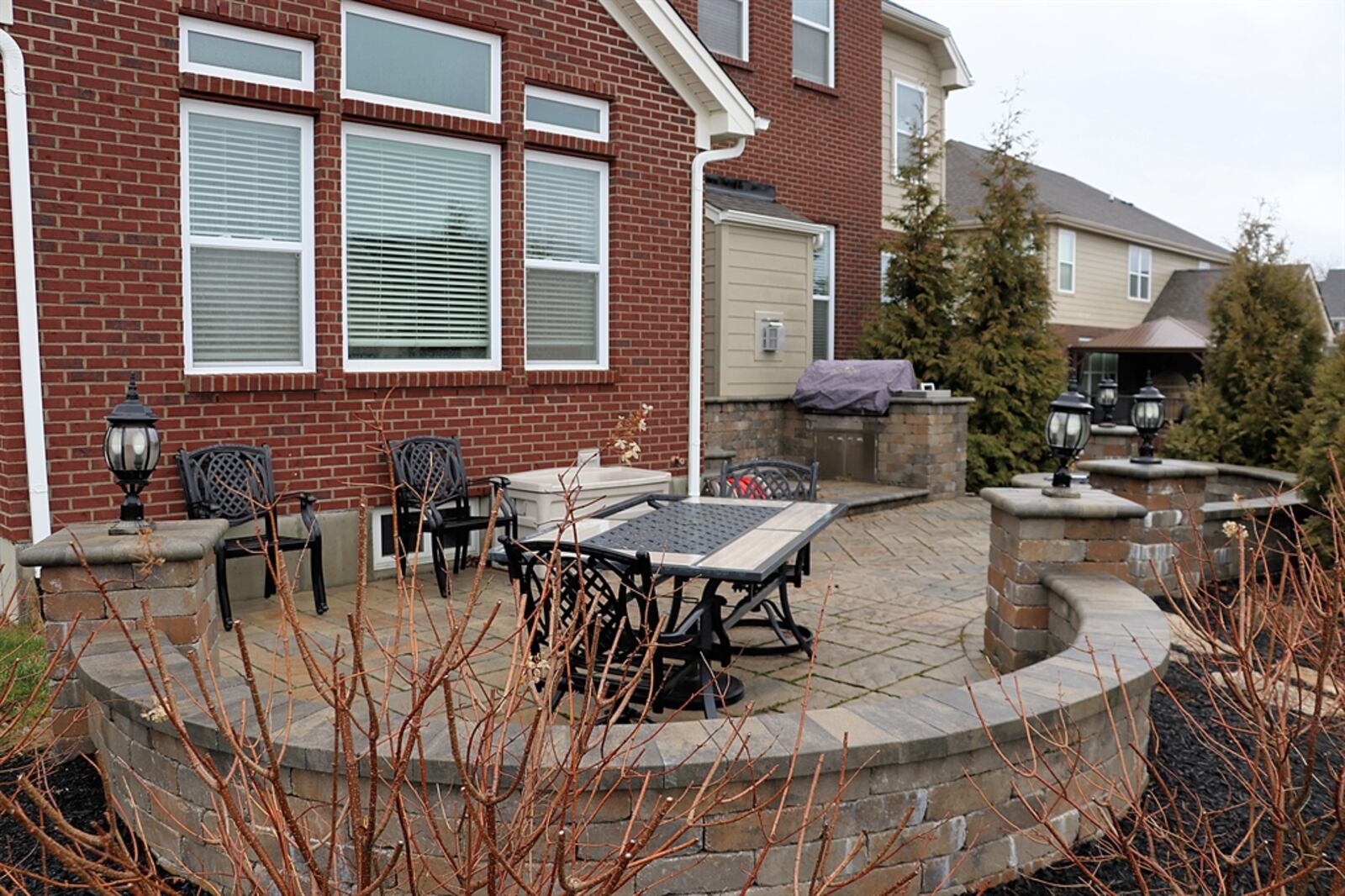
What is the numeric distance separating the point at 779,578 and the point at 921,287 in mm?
8820

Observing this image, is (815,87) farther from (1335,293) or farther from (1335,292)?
(1335,292)

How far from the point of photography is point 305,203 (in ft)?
21.3

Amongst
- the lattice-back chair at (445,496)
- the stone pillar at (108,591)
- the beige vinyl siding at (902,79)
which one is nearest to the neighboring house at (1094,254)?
the beige vinyl siding at (902,79)

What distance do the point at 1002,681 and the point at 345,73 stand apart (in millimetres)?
5456

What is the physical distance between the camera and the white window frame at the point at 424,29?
6535 mm

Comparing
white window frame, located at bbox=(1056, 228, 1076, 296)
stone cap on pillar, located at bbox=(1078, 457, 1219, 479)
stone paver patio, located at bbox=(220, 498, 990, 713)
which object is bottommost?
stone paver patio, located at bbox=(220, 498, 990, 713)

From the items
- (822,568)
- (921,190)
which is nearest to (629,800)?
(822,568)

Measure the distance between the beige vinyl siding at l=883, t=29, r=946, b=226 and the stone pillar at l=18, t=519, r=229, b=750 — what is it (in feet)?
40.8

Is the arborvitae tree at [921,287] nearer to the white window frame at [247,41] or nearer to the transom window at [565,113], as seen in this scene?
the transom window at [565,113]

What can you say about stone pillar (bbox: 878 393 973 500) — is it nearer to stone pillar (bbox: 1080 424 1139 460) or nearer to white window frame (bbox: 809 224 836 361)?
stone pillar (bbox: 1080 424 1139 460)

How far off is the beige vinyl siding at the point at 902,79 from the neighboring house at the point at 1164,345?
27.6 feet

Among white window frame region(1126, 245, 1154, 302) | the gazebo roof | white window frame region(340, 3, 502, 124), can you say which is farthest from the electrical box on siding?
white window frame region(1126, 245, 1154, 302)

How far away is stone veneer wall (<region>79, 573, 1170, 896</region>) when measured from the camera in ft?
9.79

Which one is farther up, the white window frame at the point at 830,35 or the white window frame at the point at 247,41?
the white window frame at the point at 830,35
